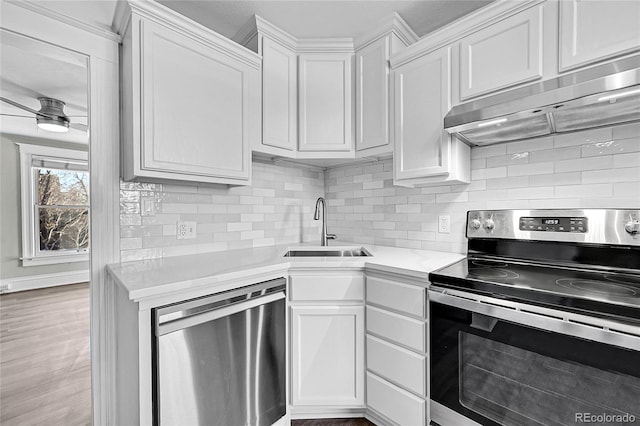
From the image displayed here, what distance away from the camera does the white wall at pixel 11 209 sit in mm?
1307

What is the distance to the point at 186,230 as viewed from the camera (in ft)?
5.99

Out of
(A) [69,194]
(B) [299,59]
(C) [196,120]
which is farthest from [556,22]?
(A) [69,194]

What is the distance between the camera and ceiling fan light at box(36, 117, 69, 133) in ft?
4.66

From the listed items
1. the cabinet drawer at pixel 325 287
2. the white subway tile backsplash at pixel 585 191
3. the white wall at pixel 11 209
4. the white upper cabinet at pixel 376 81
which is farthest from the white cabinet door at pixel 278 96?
the white subway tile backsplash at pixel 585 191

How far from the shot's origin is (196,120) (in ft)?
5.24

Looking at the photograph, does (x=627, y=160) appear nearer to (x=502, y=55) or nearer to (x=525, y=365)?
(x=502, y=55)

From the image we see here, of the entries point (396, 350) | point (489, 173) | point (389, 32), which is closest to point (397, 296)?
point (396, 350)

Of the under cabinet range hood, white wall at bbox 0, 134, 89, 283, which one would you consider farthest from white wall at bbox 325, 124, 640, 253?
A: white wall at bbox 0, 134, 89, 283

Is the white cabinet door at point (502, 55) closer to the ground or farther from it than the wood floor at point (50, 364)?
farther from it

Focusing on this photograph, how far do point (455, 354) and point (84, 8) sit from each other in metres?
2.50

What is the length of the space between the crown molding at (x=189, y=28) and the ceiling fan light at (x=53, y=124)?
0.66m

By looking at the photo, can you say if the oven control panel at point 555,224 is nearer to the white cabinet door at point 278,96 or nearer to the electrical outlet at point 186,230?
the white cabinet door at point 278,96

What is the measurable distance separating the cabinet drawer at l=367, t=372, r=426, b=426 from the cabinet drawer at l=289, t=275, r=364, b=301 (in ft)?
1.53

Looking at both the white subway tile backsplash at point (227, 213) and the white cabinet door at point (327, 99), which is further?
the white cabinet door at point (327, 99)
